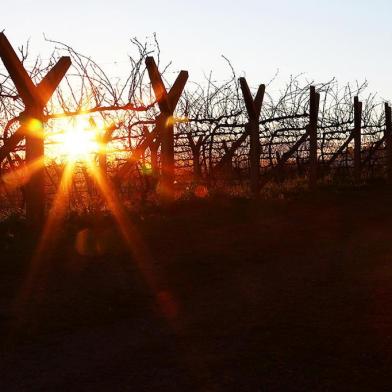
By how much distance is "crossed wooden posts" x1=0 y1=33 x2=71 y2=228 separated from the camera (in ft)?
30.0

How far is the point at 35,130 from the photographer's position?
9.30m

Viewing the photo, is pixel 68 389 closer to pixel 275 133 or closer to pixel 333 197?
pixel 333 197

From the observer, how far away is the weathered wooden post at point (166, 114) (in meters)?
10.8

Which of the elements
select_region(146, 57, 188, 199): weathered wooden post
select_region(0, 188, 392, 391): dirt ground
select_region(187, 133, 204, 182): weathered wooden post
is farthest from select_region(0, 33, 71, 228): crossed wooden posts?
select_region(187, 133, 204, 182): weathered wooden post

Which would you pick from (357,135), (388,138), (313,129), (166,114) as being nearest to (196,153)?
(313,129)

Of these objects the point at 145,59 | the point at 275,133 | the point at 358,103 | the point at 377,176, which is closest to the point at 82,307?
the point at 145,59

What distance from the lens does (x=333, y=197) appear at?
14.1m

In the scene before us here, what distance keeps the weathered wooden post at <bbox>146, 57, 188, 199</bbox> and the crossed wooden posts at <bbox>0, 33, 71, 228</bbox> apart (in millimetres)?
1778

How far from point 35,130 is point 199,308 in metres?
4.66

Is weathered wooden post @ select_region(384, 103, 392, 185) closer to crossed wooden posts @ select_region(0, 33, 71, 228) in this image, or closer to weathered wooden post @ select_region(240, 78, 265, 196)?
weathered wooden post @ select_region(240, 78, 265, 196)

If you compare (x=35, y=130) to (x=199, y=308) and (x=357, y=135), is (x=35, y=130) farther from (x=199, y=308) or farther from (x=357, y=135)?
(x=357, y=135)

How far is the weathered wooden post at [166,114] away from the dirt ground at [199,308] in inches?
58.3

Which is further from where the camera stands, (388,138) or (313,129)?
(388,138)

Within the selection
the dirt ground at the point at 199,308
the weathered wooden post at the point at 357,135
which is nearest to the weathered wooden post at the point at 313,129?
the weathered wooden post at the point at 357,135
